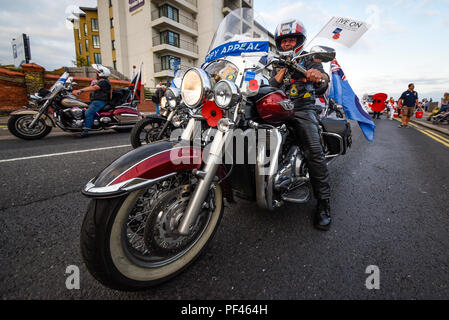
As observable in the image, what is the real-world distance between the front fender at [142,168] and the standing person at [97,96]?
542cm

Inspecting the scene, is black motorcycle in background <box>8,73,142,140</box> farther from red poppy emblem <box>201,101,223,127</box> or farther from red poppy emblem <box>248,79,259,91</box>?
red poppy emblem <box>248,79,259,91</box>

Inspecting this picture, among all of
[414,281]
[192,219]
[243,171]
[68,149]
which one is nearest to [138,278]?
[192,219]

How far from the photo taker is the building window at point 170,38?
24.1 m

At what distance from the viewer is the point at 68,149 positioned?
418 centimetres

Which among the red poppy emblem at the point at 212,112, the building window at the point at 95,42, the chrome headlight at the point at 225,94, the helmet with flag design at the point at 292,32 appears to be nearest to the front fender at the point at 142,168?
the red poppy emblem at the point at 212,112

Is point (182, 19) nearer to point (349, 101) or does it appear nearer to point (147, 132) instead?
point (147, 132)

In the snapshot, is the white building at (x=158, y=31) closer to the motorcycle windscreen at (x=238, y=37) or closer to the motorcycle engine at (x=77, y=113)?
the motorcycle engine at (x=77, y=113)

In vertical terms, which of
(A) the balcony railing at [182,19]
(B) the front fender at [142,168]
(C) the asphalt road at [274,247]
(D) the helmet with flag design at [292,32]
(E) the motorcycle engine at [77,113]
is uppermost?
(A) the balcony railing at [182,19]

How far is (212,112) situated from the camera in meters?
1.31

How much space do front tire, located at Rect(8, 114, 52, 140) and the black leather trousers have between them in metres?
5.81

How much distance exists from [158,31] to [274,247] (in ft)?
93.3

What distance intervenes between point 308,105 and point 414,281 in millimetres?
1496

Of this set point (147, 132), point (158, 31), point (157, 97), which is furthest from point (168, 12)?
point (147, 132)

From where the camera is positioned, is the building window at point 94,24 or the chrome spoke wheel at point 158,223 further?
the building window at point 94,24
